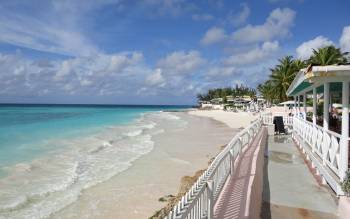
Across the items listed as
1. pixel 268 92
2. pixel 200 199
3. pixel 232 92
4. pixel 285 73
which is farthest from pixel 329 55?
pixel 232 92

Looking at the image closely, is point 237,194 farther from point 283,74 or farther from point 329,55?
point 283,74

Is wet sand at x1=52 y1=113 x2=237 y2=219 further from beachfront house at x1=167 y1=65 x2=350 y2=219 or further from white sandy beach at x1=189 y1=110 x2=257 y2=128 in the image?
white sandy beach at x1=189 y1=110 x2=257 y2=128

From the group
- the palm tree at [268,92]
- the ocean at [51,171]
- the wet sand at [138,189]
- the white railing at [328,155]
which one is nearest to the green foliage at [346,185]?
the white railing at [328,155]

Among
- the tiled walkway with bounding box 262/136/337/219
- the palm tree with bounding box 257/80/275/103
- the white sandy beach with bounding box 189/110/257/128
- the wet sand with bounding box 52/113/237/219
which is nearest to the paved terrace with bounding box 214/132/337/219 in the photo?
the tiled walkway with bounding box 262/136/337/219

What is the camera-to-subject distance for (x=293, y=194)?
6.09 m

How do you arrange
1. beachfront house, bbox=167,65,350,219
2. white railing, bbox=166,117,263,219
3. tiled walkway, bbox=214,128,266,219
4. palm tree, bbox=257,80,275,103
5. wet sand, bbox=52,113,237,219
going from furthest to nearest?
palm tree, bbox=257,80,275,103, wet sand, bbox=52,113,237,219, tiled walkway, bbox=214,128,266,219, beachfront house, bbox=167,65,350,219, white railing, bbox=166,117,263,219

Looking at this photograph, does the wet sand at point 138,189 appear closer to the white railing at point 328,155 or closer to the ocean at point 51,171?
the ocean at point 51,171

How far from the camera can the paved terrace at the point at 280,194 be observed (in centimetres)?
479

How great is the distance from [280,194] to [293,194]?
246mm

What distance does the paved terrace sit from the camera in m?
4.79

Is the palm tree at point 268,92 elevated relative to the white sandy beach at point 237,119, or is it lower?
elevated

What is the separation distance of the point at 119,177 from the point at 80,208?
3.03 m

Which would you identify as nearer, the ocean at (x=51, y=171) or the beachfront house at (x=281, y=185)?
the beachfront house at (x=281, y=185)

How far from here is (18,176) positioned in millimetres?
11367
